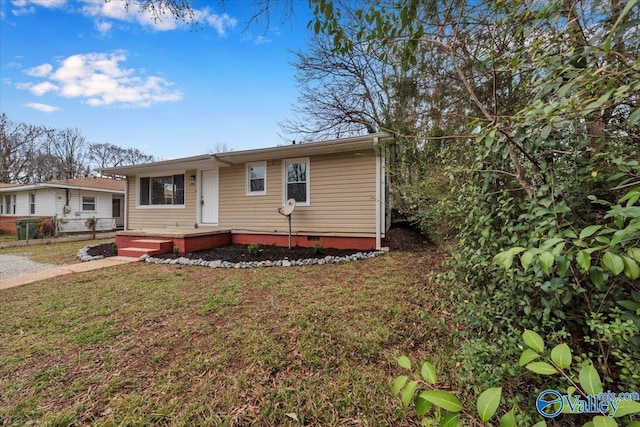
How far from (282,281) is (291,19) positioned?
3602 millimetres

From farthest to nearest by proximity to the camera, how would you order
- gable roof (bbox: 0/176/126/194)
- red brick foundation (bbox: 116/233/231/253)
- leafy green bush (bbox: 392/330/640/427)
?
gable roof (bbox: 0/176/126/194), red brick foundation (bbox: 116/233/231/253), leafy green bush (bbox: 392/330/640/427)

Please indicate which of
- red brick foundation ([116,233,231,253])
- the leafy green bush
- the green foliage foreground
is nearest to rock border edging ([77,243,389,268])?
red brick foundation ([116,233,231,253])

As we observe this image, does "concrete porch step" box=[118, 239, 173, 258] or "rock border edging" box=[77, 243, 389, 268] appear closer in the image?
"rock border edging" box=[77, 243, 389, 268]

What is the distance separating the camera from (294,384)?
1973 mm

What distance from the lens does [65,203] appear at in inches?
585

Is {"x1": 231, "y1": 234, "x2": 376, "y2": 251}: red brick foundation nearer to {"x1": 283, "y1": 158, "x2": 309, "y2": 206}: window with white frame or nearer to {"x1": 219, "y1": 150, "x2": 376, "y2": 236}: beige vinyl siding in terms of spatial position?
{"x1": 219, "y1": 150, "x2": 376, "y2": 236}: beige vinyl siding

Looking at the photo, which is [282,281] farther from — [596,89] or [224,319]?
[596,89]

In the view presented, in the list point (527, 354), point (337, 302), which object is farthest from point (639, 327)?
point (337, 302)

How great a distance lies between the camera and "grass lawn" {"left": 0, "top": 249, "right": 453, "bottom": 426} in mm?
1762

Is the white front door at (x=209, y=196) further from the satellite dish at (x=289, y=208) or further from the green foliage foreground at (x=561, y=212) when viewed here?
the green foliage foreground at (x=561, y=212)

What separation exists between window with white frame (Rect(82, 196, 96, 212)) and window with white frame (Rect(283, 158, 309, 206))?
15.5 metres

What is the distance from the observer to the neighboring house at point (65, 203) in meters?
14.5

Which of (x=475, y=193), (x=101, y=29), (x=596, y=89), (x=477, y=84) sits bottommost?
(x=475, y=193)

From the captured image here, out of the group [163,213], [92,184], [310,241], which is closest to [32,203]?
[92,184]
